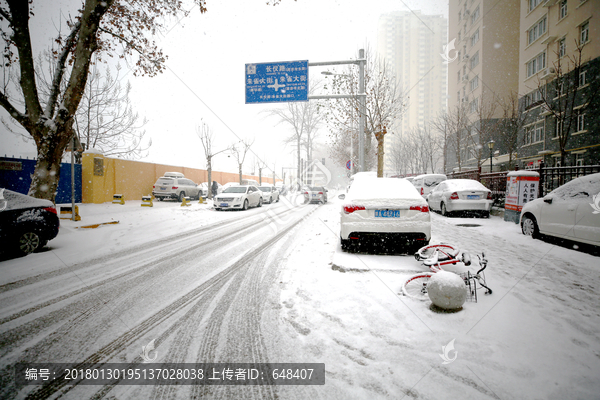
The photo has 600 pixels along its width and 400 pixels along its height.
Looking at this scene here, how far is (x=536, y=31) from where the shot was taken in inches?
980

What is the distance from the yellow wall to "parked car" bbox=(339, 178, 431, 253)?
18110 mm

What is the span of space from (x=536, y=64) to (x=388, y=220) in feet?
101

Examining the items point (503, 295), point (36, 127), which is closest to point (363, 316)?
point (503, 295)

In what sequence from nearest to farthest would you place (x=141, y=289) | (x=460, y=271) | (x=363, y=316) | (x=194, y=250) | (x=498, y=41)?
1. (x=363, y=316)
2. (x=141, y=289)
3. (x=460, y=271)
4. (x=194, y=250)
5. (x=498, y=41)

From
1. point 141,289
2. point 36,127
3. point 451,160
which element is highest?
point 451,160

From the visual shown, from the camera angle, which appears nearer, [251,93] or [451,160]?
[251,93]

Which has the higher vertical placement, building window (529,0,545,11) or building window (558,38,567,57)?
building window (529,0,545,11)

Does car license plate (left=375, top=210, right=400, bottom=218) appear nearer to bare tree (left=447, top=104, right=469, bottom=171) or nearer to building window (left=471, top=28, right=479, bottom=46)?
bare tree (left=447, top=104, right=469, bottom=171)

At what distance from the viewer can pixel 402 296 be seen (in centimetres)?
346

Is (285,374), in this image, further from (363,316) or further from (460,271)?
(460,271)

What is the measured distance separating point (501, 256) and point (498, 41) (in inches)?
1692

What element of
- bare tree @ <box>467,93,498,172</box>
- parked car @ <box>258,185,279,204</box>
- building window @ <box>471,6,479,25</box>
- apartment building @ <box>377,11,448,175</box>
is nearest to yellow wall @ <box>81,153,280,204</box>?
parked car @ <box>258,185,279,204</box>

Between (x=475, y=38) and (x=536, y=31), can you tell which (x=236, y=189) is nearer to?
(x=536, y=31)

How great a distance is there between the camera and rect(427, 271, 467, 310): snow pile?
2998 millimetres
